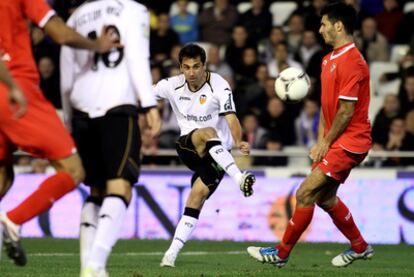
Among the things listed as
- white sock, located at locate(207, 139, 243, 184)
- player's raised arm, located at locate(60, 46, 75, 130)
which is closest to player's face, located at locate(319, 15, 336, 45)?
white sock, located at locate(207, 139, 243, 184)

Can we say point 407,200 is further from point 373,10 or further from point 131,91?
point 131,91

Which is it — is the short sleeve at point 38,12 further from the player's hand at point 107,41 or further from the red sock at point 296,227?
the red sock at point 296,227

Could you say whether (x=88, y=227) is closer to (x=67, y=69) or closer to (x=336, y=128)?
(x=67, y=69)

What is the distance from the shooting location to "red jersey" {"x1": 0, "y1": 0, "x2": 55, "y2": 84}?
831 cm

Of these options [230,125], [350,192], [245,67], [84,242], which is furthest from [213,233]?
[84,242]

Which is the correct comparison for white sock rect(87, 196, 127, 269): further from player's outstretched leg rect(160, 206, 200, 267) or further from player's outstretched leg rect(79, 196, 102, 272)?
player's outstretched leg rect(160, 206, 200, 267)

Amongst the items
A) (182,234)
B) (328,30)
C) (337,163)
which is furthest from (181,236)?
(328,30)

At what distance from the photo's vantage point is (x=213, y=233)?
56.5ft

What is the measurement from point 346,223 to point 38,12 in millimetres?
4442

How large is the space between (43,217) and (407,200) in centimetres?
544

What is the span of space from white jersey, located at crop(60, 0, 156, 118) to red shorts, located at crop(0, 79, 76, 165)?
369 millimetres

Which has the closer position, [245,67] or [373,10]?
[245,67]

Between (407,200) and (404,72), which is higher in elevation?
(404,72)

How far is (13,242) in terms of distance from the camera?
8289 mm
